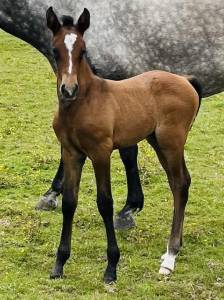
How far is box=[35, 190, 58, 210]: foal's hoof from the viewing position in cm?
679

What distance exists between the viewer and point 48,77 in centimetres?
1347

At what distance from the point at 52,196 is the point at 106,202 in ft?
6.42

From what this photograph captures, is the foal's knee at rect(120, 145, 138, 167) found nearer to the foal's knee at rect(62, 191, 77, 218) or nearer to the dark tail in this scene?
the dark tail

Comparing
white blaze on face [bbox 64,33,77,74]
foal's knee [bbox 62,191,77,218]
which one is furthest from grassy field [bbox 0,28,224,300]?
white blaze on face [bbox 64,33,77,74]

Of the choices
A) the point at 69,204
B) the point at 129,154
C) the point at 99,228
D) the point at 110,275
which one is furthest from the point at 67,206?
the point at 129,154

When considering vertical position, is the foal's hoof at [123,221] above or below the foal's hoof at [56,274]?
below

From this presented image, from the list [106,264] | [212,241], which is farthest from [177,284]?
[212,241]

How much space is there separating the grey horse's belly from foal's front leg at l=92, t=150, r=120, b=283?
127 centimetres

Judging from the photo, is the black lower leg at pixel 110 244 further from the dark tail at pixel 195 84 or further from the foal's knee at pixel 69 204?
the dark tail at pixel 195 84

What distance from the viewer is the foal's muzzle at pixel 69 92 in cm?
448

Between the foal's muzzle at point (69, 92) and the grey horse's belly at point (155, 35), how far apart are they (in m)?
1.36

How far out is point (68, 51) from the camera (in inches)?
181

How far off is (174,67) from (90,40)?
30.2 inches

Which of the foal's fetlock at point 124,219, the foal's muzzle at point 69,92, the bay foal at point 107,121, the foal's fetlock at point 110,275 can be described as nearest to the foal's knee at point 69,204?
the bay foal at point 107,121
